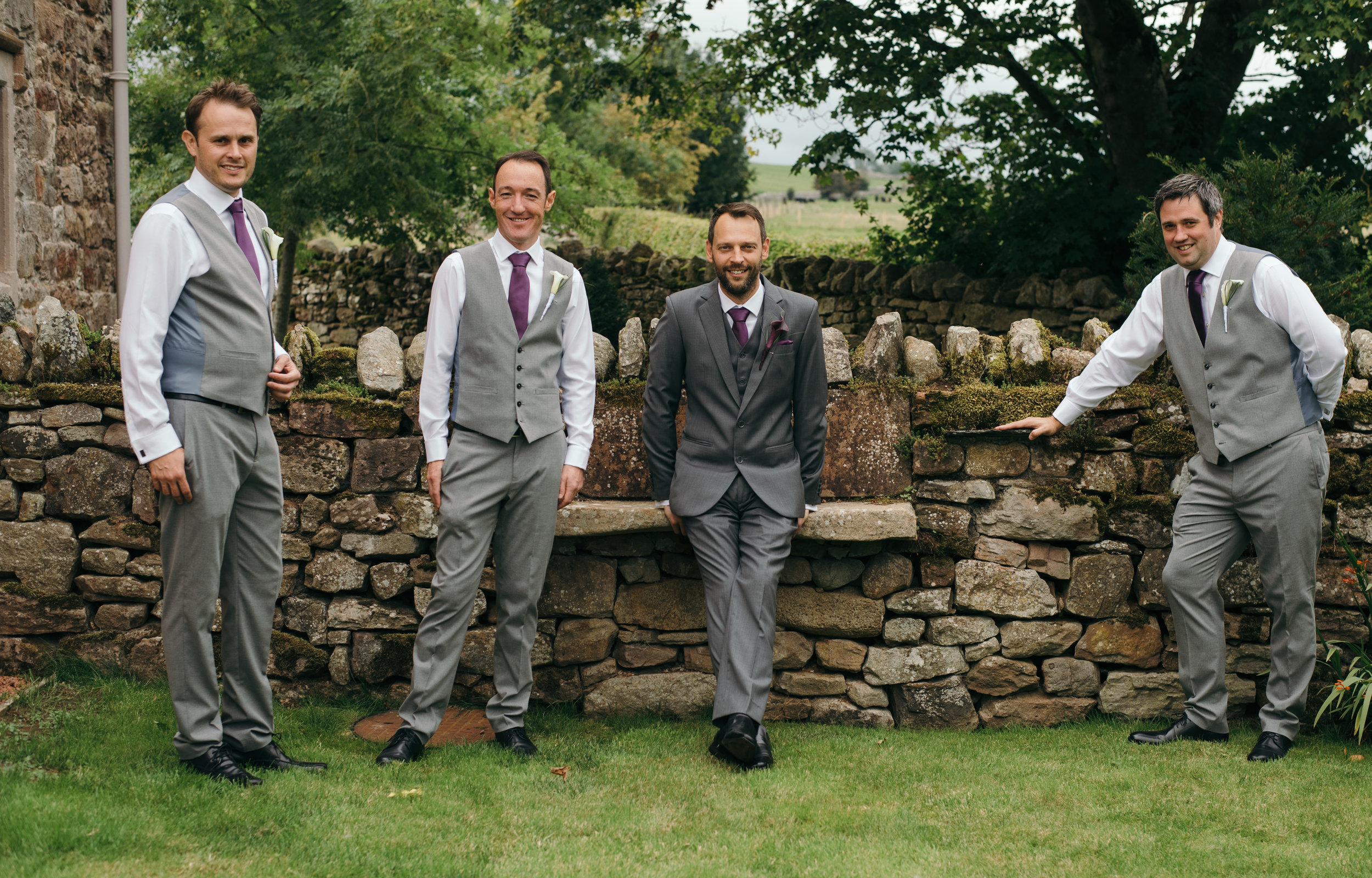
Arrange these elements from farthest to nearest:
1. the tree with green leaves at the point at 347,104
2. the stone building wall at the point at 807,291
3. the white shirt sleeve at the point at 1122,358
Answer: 1. the tree with green leaves at the point at 347,104
2. the stone building wall at the point at 807,291
3. the white shirt sleeve at the point at 1122,358

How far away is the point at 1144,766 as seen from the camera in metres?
3.46

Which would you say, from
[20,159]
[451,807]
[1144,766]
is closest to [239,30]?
[20,159]

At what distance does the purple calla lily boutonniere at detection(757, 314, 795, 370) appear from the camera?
3.63m

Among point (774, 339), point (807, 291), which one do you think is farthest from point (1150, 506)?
point (807, 291)

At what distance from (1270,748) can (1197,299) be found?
5.14 ft

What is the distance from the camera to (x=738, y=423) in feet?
11.9

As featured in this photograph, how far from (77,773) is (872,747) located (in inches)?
99.8

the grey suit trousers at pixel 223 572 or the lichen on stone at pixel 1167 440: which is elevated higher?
→ the lichen on stone at pixel 1167 440

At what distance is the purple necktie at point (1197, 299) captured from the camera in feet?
11.8

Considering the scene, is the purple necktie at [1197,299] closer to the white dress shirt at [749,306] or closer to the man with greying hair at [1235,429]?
the man with greying hair at [1235,429]

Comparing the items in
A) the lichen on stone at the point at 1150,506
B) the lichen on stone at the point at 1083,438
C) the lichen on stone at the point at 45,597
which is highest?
the lichen on stone at the point at 1083,438

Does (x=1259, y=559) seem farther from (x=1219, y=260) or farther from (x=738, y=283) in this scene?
(x=738, y=283)

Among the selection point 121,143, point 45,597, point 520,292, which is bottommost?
point 45,597

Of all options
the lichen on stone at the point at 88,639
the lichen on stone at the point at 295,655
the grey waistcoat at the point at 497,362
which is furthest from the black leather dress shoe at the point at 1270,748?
the lichen on stone at the point at 88,639
